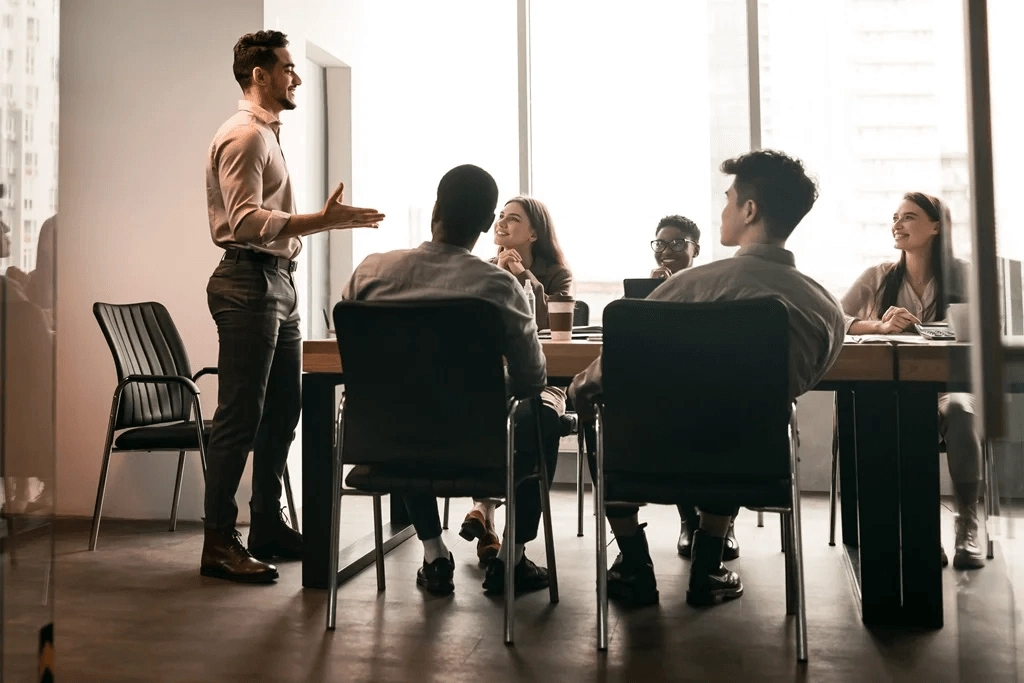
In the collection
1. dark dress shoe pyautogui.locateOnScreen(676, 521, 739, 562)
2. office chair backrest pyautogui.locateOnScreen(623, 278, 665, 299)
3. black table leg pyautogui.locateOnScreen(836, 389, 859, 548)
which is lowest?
dark dress shoe pyautogui.locateOnScreen(676, 521, 739, 562)

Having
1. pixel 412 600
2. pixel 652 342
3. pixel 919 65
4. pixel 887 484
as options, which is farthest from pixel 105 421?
pixel 919 65

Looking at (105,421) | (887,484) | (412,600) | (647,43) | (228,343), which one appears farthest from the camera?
(647,43)

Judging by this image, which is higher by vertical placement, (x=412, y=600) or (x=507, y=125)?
(x=507, y=125)

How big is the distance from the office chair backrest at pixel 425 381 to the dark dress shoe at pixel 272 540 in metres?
1.09

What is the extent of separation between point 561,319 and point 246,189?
108cm

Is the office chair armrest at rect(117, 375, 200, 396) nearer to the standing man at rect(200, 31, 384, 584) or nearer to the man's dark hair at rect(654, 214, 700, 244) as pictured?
the standing man at rect(200, 31, 384, 584)

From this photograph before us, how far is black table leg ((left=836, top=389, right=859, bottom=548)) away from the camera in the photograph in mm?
2811

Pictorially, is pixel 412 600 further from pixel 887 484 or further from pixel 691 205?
pixel 691 205

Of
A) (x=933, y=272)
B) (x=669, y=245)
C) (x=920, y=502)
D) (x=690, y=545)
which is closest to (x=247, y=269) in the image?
(x=690, y=545)

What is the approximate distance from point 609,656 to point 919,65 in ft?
13.4

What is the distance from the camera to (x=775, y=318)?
207 cm

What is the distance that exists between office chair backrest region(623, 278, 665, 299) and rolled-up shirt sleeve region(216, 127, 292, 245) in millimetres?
1584

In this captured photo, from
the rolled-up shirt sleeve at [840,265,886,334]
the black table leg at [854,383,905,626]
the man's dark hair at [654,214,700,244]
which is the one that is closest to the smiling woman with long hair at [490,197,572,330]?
the man's dark hair at [654,214,700,244]

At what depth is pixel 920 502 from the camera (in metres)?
2.45
